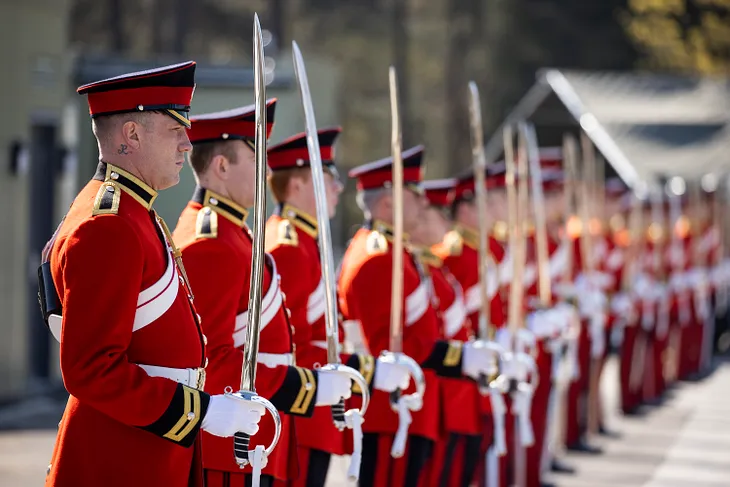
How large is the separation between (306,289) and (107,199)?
62.8 inches

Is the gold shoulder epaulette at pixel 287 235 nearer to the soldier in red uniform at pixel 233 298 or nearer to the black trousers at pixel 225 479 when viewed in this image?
the soldier in red uniform at pixel 233 298

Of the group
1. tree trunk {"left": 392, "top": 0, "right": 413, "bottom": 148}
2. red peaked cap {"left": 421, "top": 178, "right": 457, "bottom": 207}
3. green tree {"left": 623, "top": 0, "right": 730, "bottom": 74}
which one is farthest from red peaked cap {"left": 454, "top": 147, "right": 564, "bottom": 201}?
tree trunk {"left": 392, "top": 0, "right": 413, "bottom": 148}

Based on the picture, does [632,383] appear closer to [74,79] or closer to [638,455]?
[638,455]

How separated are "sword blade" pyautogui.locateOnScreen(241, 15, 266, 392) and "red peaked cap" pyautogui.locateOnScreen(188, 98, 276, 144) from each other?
700mm

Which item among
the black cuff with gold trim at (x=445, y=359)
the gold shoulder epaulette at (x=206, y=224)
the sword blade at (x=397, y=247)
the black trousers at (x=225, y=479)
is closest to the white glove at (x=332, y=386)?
the black trousers at (x=225, y=479)

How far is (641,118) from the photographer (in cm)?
1648

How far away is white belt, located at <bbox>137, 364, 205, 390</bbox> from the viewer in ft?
11.7

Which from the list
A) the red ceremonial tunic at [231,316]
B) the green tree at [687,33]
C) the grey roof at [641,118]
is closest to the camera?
the red ceremonial tunic at [231,316]

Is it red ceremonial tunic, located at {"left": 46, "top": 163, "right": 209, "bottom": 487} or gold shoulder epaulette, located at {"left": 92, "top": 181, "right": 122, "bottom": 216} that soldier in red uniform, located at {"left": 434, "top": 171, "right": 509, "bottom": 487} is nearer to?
red ceremonial tunic, located at {"left": 46, "top": 163, "right": 209, "bottom": 487}

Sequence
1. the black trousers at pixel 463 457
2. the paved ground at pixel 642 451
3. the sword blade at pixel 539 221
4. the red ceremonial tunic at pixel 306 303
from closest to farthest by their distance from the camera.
Result: the red ceremonial tunic at pixel 306 303, the black trousers at pixel 463 457, the sword blade at pixel 539 221, the paved ground at pixel 642 451

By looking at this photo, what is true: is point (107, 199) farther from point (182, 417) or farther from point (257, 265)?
point (182, 417)

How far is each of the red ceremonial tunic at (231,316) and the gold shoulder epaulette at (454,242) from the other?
315 cm

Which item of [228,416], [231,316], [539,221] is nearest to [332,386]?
[231,316]

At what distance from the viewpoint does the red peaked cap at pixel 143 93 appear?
3623mm
